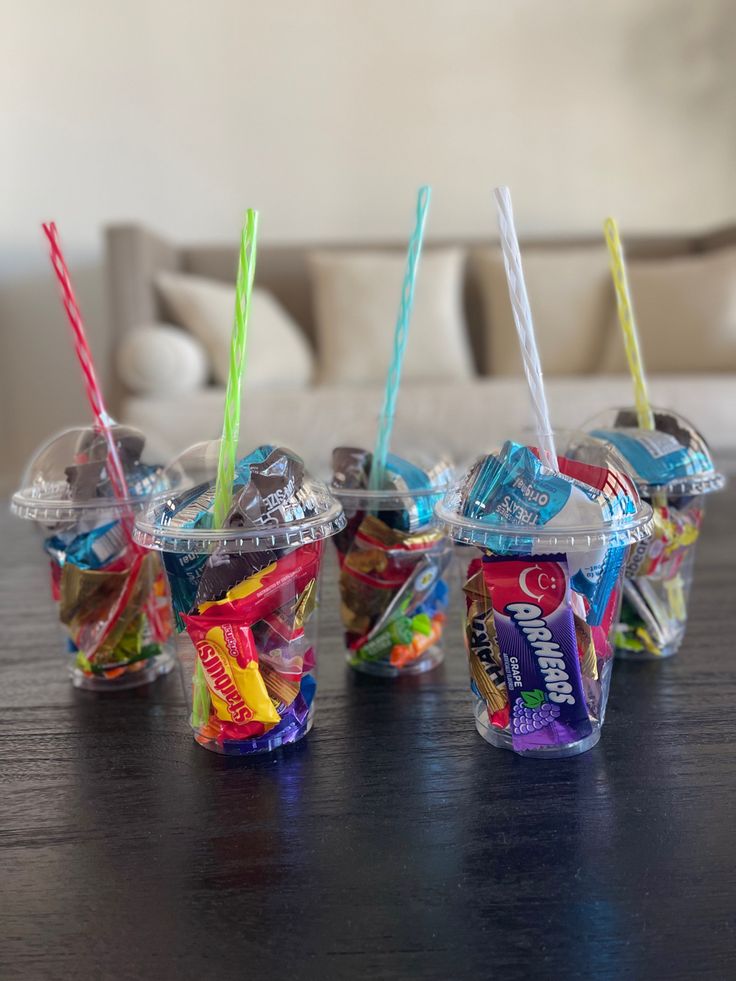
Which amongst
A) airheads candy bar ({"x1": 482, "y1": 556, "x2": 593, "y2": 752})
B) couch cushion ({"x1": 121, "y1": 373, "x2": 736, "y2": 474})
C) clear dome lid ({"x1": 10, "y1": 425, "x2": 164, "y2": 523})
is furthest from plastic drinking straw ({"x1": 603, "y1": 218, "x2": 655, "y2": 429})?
couch cushion ({"x1": 121, "y1": 373, "x2": 736, "y2": 474})

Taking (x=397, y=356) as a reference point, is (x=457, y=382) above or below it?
below

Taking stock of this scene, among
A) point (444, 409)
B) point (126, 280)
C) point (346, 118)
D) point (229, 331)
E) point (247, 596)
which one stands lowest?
point (444, 409)

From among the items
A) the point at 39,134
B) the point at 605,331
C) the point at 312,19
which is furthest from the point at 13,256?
the point at 605,331

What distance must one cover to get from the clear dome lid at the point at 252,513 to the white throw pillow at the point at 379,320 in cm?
208

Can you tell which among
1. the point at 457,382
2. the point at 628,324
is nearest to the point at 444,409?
the point at 457,382

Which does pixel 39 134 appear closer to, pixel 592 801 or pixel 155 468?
pixel 155 468

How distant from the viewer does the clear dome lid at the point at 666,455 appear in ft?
2.26

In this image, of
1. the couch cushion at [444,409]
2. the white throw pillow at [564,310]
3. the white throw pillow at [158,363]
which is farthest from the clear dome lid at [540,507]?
the white throw pillow at [564,310]

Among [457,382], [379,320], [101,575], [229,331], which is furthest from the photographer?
[379,320]

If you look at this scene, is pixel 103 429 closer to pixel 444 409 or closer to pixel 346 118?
pixel 444 409

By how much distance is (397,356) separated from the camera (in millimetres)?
689

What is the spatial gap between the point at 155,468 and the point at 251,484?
0.19m

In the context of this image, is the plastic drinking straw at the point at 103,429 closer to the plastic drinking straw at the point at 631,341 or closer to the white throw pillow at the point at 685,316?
the plastic drinking straw at the point at 631,341

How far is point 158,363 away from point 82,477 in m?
1.65
